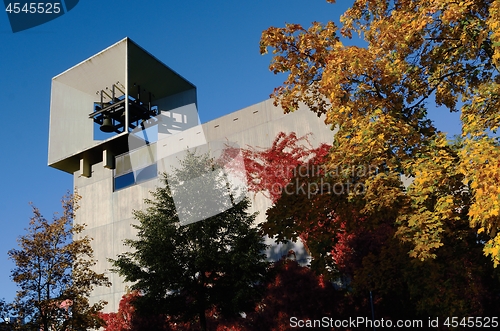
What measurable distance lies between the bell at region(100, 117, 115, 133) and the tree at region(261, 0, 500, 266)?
23714 mm

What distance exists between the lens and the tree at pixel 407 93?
8.19 meters

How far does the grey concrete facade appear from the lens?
2530 cm

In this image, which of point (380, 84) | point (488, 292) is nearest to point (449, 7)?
point (380, 84)

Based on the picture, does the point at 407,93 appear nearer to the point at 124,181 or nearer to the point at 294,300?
the point at 294,300

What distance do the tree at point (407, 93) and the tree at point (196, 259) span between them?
828 cm

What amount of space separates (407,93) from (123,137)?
22976 millimetres

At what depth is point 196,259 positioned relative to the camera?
54.8ft

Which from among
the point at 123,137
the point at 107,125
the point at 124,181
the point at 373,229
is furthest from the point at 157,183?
the point at 373,229

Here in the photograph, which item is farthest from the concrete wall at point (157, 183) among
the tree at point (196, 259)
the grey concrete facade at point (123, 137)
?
the tree at point (196, 259)

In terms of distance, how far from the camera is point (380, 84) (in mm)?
9773

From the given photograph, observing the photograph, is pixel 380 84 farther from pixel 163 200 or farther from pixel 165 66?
pixel 165 66

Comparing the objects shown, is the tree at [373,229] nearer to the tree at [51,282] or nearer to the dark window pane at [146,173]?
the tree at [51,282]

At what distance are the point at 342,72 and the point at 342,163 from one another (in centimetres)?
182

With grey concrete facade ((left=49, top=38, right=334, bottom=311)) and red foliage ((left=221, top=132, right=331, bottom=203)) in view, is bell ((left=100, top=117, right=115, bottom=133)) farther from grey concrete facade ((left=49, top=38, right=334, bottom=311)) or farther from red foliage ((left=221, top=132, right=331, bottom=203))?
red foliage ((left=221, top=132, right=331, bottom=203))
